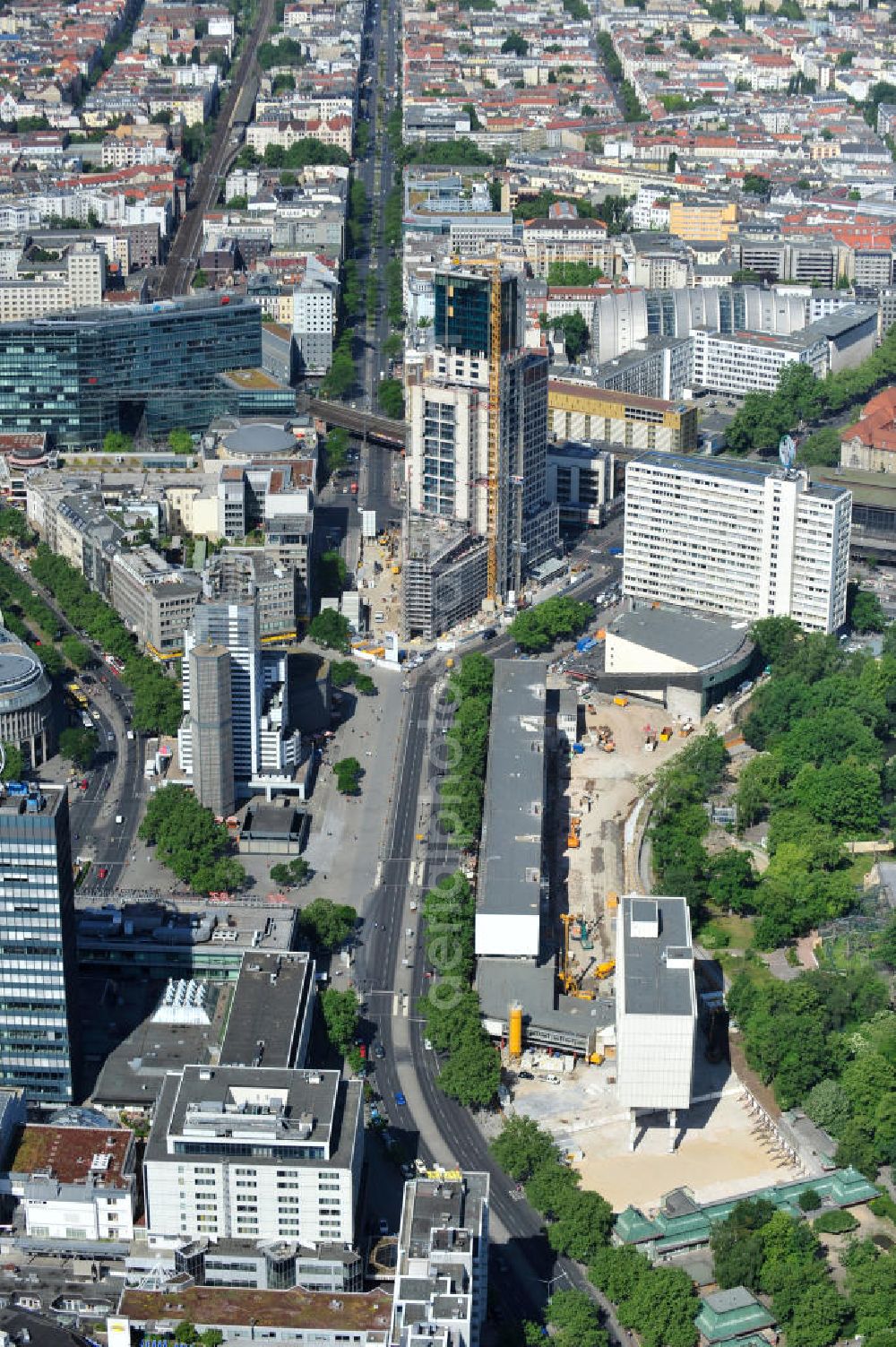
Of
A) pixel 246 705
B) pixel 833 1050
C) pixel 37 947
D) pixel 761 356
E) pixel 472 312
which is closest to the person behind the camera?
pixel 37 947

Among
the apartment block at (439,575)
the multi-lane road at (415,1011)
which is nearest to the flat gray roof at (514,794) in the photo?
the multi-lane road at (415,1011)

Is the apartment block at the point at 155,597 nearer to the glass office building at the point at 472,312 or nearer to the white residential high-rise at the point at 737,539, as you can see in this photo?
the glass office building at the point at 472,312

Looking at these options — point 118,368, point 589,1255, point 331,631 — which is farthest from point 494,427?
point 589,1255

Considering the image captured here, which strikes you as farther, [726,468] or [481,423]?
[726,468]

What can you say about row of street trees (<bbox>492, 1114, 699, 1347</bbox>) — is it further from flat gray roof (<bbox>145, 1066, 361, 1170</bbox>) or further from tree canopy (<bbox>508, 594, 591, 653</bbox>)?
tree canopy (<bbox>508, 594, 591, 653</bbox>)

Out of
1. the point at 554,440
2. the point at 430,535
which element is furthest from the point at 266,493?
the point at 554,440

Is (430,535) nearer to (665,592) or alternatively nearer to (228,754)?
(665,592)

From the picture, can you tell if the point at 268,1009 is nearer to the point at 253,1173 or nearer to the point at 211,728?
the point at 253,1173
